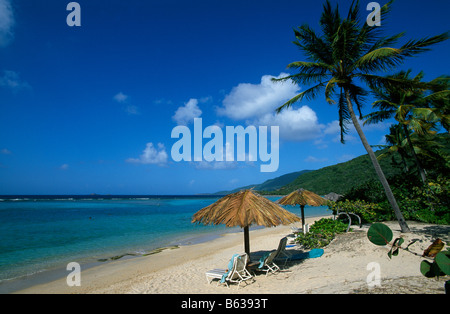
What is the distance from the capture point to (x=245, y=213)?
20.6 ft

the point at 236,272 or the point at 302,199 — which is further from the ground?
the point at 302,199

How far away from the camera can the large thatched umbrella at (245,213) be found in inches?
245

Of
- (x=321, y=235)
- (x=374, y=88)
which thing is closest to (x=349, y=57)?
(x=374, y=88)

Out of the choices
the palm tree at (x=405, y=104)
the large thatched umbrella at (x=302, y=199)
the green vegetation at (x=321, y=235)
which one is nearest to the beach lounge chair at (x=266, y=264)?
the green vegetation at (x=321, y=235)

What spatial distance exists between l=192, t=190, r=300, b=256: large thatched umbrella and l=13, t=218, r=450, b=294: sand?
146 centimetres

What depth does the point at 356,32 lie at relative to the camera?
9.19 metres

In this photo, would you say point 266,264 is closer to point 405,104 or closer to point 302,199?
point 302,199

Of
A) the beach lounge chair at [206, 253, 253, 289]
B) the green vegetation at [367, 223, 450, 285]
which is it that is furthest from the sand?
the green vegetation at [367, 223, 450, 285]

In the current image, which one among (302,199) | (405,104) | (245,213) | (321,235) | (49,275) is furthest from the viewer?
(405,104)

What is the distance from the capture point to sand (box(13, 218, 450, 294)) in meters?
4.76

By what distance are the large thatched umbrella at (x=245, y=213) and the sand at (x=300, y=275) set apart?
4.78ft
